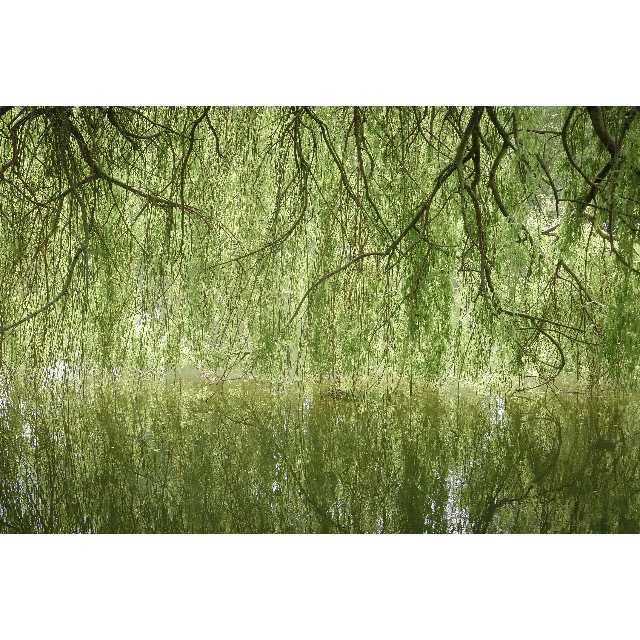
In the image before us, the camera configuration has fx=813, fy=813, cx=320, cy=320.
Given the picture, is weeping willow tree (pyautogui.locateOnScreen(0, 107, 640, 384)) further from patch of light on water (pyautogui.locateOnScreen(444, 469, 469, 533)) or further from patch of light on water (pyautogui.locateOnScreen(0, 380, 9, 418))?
patch of light on water (pyautogui.locateOnScreen(444, 469, 469, 533))

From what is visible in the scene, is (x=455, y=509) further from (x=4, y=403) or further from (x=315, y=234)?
(x=4, y=403)

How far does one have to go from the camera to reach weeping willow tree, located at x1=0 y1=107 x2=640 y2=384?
269 cm

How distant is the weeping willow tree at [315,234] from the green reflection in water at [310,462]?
22 cm

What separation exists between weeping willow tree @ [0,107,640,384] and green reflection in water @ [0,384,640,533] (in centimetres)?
22

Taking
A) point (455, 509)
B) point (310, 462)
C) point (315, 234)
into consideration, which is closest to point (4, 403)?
point (310, 462)

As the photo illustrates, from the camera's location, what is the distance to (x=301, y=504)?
2418 millimetres

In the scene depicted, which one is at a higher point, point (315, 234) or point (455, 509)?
point (315, 234)

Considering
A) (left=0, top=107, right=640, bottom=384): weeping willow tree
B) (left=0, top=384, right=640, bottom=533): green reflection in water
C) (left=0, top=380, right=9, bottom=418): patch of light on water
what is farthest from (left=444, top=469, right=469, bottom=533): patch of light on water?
(left=0, top=380, right=9, bottom=418): patch of light on water

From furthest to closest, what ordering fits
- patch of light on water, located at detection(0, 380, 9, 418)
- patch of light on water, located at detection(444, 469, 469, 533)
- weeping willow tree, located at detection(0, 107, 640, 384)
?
patch of light on water, located at detection(0, 380, 9, 418) < weeping willow tree, located at detection(0, 107, 640, 384) < patch of light on water, located at detection(444, 469, 469, 533)

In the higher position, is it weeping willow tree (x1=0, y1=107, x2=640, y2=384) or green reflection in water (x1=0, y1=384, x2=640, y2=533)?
weeping willow tree (x1=0, y1=107, x2=640, y2=384)

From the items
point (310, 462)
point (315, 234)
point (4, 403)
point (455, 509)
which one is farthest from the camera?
point (4, 403)

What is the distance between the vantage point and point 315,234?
281 centimetres

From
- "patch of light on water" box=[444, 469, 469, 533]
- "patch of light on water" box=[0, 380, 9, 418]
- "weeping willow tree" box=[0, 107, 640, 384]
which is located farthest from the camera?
"patch of light on water" box=[0, 380, 9, 418]

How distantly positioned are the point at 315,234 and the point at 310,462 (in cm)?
78
